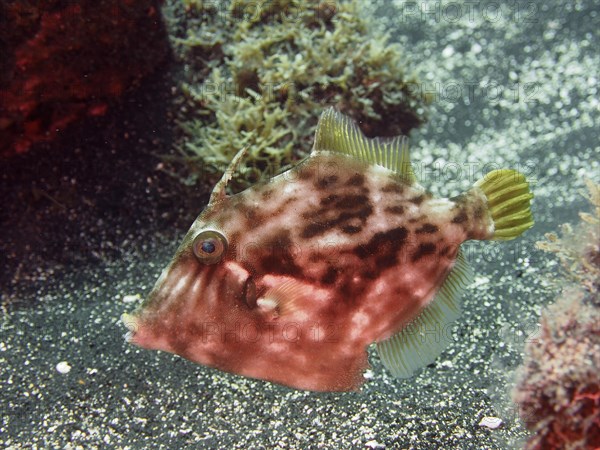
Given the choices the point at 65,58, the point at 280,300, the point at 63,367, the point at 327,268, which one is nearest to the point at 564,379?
the point at 327,268

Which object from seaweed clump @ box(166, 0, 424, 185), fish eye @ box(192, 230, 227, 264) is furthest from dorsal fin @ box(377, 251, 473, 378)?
seaweed clump @ box(166, 0, 424, 185)

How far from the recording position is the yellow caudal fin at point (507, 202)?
2.28 meters

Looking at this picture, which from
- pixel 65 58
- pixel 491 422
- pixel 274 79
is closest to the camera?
pixel 491 422

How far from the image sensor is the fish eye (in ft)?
6.48

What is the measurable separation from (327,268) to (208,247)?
495mm

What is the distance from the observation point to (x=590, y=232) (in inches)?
106

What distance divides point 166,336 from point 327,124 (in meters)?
1.10

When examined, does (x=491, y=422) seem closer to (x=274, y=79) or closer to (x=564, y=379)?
(x=564, y=379)

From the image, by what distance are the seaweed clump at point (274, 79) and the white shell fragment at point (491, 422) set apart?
2382 mm

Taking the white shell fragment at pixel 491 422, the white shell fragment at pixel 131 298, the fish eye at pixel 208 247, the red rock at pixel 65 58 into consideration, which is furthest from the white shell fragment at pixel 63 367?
the white shell fragment at pixel 491 422

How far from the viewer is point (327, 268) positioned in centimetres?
212

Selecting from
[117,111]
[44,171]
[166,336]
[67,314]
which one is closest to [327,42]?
[117,111]

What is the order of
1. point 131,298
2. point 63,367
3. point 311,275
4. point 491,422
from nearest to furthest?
point 311,275
point 491,422
point 63,367
point 131,298

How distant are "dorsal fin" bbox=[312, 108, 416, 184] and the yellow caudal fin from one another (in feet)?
1.12
